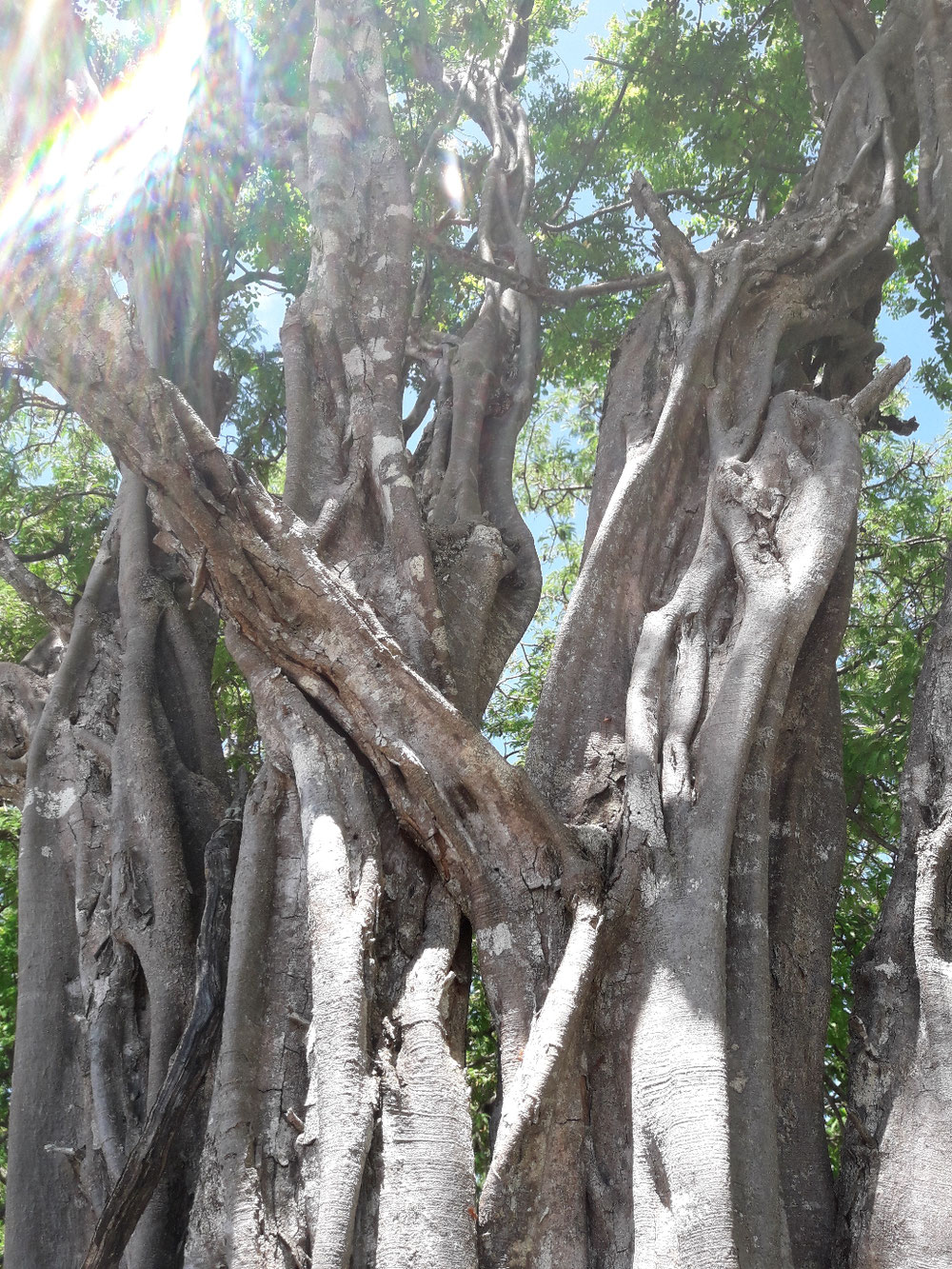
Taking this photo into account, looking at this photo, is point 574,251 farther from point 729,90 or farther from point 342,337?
point 342,337

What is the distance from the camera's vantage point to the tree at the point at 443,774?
7.63 feet

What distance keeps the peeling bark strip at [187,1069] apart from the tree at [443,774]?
12 mm

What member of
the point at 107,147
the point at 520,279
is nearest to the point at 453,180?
the point at 520,279

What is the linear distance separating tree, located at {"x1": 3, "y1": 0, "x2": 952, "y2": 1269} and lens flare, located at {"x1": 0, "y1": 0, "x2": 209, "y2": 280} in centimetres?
3

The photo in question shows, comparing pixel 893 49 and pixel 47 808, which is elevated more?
pixel 893 49

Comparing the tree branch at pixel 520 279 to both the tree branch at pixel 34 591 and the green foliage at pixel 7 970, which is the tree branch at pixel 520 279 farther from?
the green foliage at pixel 7 970

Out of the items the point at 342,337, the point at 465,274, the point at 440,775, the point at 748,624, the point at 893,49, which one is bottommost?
the point at 440,775

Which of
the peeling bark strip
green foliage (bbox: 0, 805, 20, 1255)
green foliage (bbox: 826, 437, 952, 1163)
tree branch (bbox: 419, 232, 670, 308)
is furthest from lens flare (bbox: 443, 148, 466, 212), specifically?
the peeling bark strip

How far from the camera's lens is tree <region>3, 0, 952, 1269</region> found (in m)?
2.33

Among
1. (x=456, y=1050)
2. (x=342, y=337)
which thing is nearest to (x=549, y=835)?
(x=456, y=1050)

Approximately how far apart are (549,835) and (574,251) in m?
5.88

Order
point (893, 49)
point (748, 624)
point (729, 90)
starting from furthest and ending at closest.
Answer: point (729, 90), point (893, 49), point (748, 624)

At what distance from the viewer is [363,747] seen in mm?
2945

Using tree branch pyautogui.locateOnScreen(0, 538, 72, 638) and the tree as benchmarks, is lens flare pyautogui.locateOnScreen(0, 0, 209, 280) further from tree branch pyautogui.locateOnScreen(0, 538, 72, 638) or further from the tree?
tree branch pyautogui.locateOnScreen(0, 538, 72, 638)
